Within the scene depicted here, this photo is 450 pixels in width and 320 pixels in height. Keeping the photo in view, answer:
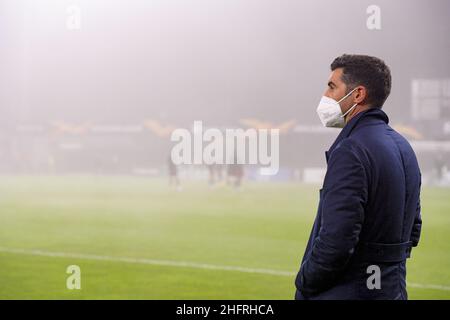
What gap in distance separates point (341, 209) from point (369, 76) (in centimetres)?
46

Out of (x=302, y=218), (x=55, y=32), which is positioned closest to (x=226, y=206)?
(x=302, y=218)

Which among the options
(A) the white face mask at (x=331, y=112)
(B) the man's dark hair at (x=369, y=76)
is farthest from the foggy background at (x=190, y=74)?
(B) the man's dark hair at (x=369, y=76)

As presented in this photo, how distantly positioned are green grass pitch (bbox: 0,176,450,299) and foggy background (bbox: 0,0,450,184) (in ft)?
0.87

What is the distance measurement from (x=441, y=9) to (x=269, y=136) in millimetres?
1703

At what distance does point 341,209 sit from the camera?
1987 mm

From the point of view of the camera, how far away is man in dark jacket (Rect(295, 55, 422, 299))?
200cm

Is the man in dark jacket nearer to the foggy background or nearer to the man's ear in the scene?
the man's ear

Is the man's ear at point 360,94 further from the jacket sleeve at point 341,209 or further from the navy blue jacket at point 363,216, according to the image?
the jacket sleeve at point 341,209

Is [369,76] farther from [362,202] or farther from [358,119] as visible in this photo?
[362,202]

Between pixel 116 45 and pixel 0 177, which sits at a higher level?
pixel 116 45

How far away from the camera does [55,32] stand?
6.21 metres

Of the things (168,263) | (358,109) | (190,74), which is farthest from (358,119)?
(190,74)
